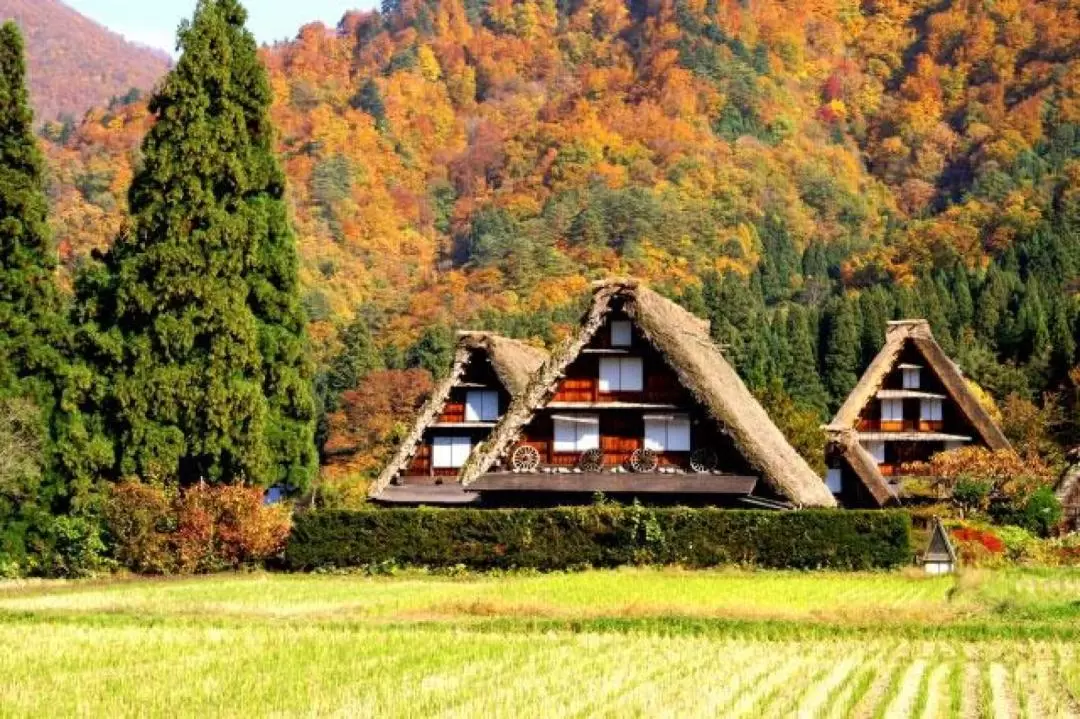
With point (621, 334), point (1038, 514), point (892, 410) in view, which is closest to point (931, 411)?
point (892, 410)

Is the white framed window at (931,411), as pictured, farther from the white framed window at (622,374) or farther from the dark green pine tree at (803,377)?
the white framed window at (622,374)

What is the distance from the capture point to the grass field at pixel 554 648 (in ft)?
51.9

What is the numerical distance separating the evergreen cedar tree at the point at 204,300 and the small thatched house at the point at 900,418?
25.4 m

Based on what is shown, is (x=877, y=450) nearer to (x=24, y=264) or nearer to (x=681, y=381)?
(x=681, y=381)

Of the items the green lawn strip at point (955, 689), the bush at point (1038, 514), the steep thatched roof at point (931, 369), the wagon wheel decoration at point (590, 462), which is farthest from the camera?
the steep thatched roof at point (931, 369)

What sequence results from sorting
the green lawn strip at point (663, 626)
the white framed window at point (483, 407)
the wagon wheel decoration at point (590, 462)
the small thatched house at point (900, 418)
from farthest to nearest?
the small thatched house at point (900, 418), the white framed window at point (483, 407), the wagon wheel decoration at point (590, 462), the green lawn strip at point (663, 626)

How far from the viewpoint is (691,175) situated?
470ft

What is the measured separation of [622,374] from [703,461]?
11.5 feet

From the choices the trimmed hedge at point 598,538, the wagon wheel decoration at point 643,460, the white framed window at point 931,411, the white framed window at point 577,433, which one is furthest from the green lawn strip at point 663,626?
the white framed window at point 931,411

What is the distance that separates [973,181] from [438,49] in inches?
2667

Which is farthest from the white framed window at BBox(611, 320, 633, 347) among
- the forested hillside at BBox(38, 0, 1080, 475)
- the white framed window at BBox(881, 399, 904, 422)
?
the forested hillside at BBox(38, 0, 1080, 475)

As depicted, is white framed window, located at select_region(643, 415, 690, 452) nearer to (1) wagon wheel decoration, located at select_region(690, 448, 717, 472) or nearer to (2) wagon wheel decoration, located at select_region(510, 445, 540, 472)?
(1) wagon wheel decoration, located at select_region(690, 448, 717, 472)

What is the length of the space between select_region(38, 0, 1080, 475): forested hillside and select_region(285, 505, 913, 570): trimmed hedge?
3077 centimetres

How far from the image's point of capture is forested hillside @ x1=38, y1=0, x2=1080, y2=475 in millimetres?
91625
